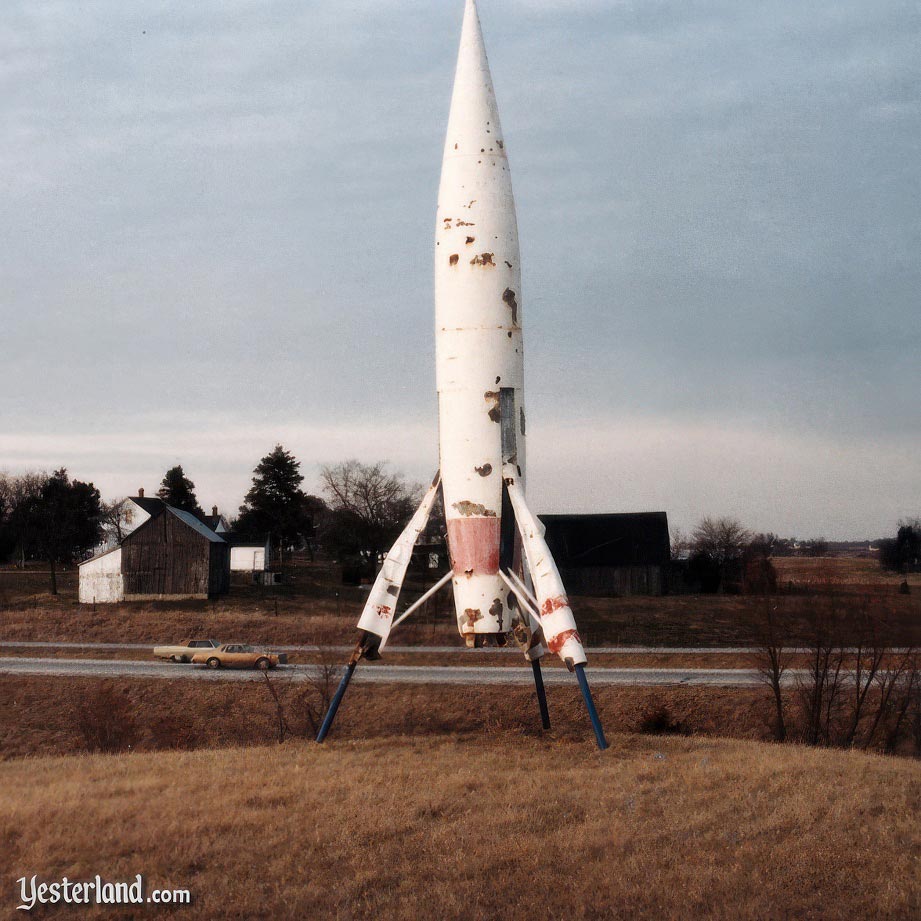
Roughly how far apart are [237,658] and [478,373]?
2605cm

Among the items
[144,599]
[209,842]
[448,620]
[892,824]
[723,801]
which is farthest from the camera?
[144,599]

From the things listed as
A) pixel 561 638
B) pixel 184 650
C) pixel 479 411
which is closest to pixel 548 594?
pixel 561 638

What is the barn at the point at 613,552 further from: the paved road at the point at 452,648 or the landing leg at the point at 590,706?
the landing leg at the point at 590,706

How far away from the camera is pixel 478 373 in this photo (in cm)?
1962

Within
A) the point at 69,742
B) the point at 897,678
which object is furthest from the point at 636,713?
the point at 69,742

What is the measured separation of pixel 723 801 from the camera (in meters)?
15.3

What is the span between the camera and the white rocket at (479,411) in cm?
1964

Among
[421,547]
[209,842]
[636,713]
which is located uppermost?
[421,547]

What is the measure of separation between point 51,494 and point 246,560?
18956mm

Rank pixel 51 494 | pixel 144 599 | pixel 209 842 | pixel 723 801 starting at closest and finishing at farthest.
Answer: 1. pixel 209 842
2. pixel 723 801
3. pixel 144 599
4. pixel 51 494

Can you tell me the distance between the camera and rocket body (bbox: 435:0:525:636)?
19641 mm

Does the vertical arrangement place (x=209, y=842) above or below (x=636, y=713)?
above

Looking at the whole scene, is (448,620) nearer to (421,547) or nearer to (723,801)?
(421,547)

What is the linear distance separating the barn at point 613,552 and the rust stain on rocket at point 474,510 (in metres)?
47.6
